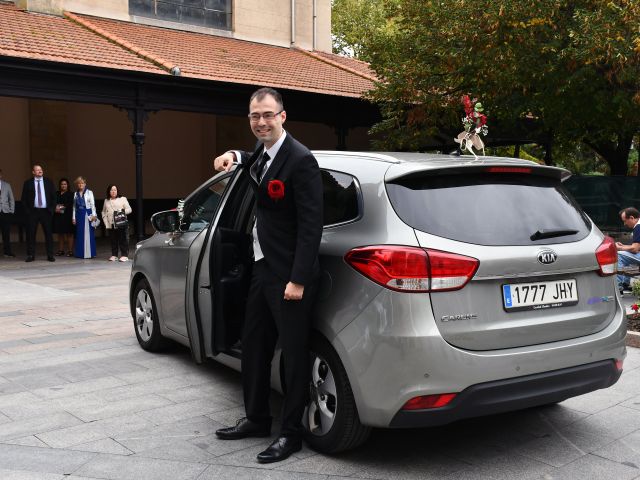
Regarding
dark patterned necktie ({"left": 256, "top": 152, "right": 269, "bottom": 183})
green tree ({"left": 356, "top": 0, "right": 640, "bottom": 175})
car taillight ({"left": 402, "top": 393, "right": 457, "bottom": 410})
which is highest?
green tree ({"left": 356, "top": 0, "right": 640, "bottom": 175})

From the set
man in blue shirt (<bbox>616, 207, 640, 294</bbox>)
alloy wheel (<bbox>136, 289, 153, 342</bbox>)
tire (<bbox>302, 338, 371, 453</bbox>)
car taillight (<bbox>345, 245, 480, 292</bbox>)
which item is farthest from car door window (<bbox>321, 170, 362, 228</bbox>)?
man in blue shirt (<bbox>616, 207, 640, 294</bbox>)

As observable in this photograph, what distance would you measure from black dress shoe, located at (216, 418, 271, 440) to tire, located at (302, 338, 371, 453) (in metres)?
0.29

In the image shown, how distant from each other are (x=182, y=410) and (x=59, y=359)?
1897 mm

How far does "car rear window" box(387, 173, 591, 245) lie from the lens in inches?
140

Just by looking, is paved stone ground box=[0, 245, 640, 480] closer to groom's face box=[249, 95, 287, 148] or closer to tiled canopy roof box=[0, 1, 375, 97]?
groom's face box=[249, 95, 287, 148]

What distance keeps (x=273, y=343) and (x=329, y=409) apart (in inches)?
18.7

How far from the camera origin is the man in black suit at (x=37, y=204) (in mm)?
14523

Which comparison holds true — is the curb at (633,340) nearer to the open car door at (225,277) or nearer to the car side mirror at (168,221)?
the open car door at (225,277)

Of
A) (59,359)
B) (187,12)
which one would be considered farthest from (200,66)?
(59,359)

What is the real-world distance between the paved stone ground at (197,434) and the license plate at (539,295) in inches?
32.7

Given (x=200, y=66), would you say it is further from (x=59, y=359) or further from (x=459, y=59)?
(x=59, y=359)

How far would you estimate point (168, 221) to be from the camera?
18.1ft

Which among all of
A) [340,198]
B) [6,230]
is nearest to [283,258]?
[340,198]

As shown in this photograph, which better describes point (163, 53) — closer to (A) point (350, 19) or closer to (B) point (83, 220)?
(B) point (83, 220)
